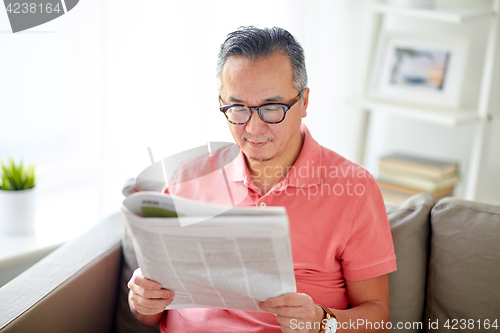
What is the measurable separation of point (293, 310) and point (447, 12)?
165 centimetres

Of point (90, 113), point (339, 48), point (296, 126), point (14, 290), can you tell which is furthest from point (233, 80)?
point (339, 48)

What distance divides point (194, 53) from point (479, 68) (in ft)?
4.57

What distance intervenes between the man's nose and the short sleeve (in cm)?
31

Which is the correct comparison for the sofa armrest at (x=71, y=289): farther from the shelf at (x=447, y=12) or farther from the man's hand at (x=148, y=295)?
the shelf at (x=447, y=12)

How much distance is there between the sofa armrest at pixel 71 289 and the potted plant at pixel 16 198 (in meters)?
0.30

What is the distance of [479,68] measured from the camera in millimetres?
2320

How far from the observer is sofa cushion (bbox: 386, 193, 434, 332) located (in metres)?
1.33

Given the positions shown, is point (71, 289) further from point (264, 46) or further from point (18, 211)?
point (264, 46)

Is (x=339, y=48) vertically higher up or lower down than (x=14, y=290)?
higher up

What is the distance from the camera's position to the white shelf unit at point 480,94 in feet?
6.65

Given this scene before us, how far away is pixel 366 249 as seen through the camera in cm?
118

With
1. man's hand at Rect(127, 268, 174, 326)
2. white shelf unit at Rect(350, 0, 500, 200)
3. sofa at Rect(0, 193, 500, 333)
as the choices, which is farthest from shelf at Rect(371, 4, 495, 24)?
man's hand at Rect(127, 268, 174, 326)

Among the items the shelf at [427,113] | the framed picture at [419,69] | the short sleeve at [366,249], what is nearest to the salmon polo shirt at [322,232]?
the short sleeve at [366,249]

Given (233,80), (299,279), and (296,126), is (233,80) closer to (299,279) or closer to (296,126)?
(296,126)
